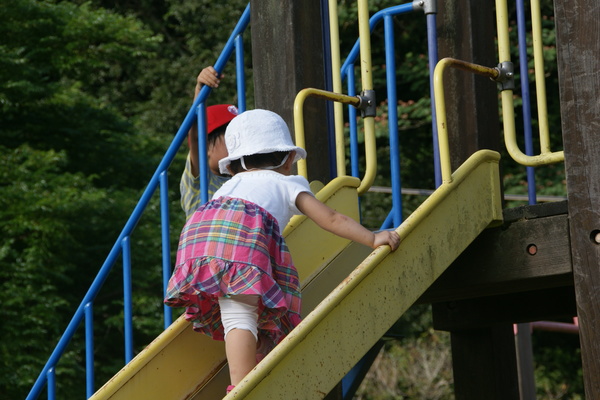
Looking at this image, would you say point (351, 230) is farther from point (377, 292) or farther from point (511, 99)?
point (511, 99)

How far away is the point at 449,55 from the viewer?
398 cm

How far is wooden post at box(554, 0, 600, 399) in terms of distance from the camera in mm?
2865

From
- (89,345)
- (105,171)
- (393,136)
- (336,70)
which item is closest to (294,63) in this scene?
(336,70)

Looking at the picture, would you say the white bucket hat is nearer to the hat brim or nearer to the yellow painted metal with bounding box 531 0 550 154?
the hat brim

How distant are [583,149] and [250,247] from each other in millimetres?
940

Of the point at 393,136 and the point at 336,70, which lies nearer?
the point at 393,136

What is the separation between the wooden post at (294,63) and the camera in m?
3.61

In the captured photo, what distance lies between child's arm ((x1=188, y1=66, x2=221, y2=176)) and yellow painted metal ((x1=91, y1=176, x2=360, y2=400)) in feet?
2.13

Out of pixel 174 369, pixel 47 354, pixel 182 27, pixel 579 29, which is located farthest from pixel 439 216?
pixel 182 27

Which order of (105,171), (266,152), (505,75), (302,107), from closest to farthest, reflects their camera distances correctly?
(266,152) < (302,107) < (505,75) < (105,171)

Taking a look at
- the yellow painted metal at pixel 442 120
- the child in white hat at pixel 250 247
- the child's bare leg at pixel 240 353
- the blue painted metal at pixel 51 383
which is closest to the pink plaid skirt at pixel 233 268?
the child in white hat at pixel 250 247

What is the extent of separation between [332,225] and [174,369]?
0.65 m

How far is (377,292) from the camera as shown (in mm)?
2953

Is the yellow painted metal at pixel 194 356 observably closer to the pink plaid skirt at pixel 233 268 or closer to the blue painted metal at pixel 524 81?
the pink plaid skirt at pixel 233 268
